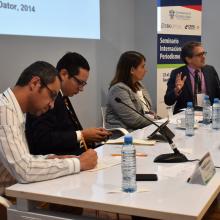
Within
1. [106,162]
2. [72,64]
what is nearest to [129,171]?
[106,162]

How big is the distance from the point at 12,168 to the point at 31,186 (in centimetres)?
12

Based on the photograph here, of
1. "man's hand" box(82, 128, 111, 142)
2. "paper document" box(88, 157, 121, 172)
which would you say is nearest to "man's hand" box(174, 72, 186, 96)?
"man's hand" box(82, 128, 111, 142)

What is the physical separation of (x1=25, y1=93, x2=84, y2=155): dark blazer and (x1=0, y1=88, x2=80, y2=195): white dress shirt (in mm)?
490

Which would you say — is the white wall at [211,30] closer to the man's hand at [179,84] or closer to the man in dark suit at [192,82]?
the man in dark suit at [192,82]

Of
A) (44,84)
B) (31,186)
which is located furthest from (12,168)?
(44,84)

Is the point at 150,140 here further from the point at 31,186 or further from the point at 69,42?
the point at 69,42

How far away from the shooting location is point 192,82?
13.9ft

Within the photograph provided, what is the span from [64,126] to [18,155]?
0.88m

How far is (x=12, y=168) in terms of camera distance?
1.68 m

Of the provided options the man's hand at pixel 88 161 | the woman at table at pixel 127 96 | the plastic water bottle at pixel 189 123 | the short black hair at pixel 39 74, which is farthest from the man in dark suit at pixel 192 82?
the short black hair at pixel 39 74

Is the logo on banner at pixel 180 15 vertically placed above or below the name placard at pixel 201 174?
above

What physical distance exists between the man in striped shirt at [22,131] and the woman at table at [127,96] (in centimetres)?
154

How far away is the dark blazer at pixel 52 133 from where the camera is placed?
2271mm

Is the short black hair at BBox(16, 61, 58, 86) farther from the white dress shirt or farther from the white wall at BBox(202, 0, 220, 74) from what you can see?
the white wall at BBox(202, 0, 220, 74)
